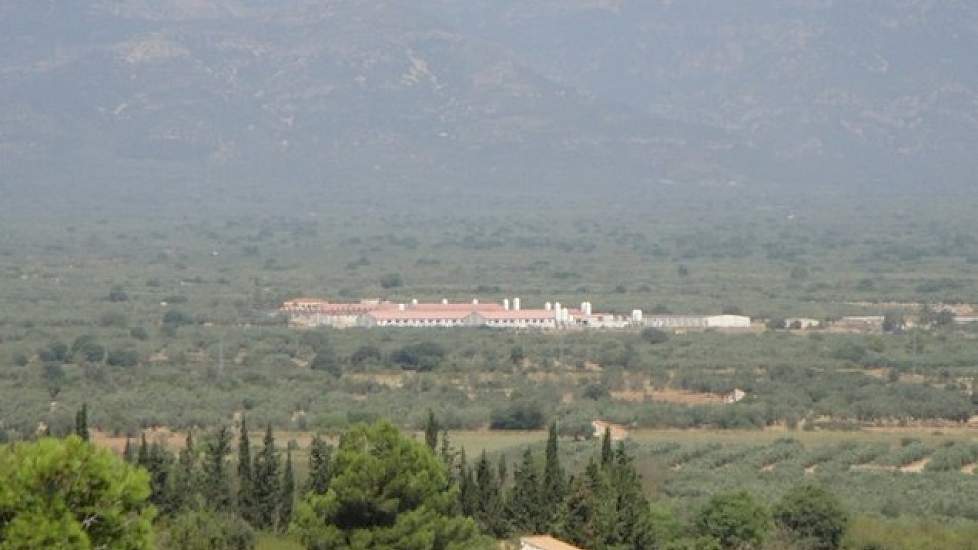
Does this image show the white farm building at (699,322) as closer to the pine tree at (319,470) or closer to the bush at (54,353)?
the bush at (54,353)

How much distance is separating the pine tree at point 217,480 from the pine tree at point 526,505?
309 cm

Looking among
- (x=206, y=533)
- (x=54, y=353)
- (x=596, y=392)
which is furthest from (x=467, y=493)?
(x=54, y=353)

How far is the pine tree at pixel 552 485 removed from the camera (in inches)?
1377

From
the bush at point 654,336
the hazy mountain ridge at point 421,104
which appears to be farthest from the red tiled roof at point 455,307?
the hazy mountain ridge at point 421,104

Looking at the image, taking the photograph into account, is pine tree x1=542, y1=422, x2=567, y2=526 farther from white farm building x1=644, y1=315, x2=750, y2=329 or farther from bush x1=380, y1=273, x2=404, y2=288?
bush x1=380, y1=273, x2=404, y2=288

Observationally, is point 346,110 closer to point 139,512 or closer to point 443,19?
point 443,19

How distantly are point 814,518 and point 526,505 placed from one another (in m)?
3.12

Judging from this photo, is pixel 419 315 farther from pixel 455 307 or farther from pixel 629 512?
pixel 629 512

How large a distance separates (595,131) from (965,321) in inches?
3287

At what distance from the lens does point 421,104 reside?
157875mm

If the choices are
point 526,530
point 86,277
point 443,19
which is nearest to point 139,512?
point 526,530

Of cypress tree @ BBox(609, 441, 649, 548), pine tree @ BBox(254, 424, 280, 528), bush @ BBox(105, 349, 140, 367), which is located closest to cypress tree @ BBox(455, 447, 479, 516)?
cypress tree @ BBox(609, 441, 649, 548)

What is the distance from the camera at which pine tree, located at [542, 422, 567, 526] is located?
34969 mm

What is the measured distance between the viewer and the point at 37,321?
2808 inches
